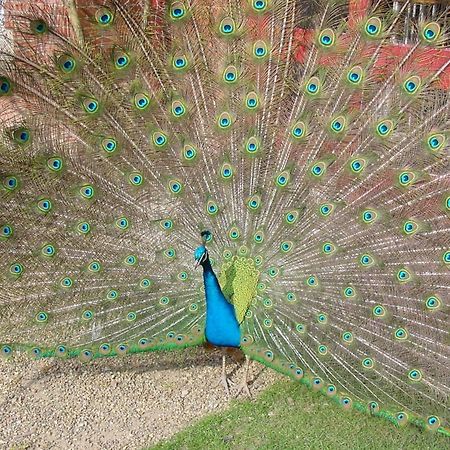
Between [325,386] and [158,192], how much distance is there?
4.64 ft

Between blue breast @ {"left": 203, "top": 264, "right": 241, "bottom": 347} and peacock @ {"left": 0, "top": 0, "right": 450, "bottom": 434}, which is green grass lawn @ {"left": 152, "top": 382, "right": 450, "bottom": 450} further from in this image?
blue breast @ {"left": 203, "top": 264, "right": 241, "bottom": 347}

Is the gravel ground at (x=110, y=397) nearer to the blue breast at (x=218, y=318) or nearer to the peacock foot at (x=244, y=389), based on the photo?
the peacock foot at (x=244, y=389)

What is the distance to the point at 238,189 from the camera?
3.68 metres

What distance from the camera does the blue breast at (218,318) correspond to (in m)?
3.50

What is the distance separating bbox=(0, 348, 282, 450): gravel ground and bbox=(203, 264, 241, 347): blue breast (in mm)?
530

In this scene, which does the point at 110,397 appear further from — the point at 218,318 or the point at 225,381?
the point at 218,318

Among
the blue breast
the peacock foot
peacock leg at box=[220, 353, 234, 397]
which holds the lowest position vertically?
the peacock foot

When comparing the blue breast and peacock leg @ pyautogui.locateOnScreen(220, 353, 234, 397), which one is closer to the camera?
the blue breast

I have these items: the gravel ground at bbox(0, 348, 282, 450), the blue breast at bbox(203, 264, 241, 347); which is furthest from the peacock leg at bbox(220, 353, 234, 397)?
the blue breast at bbox(203, 264, 241, 347)

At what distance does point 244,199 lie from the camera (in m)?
3.68

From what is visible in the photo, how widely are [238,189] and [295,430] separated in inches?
56.3

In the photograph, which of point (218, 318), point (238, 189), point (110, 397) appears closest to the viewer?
point (218, 318)

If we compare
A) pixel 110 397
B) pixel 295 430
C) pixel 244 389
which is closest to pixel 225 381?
pixel 244 389

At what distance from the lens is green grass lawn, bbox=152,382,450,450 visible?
11.8ft
